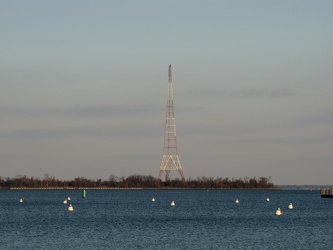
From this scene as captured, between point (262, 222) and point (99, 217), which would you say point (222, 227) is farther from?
point (99, 217)

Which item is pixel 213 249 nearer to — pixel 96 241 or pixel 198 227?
pixel 96 241

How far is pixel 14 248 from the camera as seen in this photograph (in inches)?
3100

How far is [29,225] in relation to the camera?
111 metres

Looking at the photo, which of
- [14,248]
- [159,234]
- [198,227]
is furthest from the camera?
[198,227]

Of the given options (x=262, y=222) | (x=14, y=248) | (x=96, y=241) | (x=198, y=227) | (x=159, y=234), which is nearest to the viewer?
(x=14, y=248)

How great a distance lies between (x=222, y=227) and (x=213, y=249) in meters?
29.8

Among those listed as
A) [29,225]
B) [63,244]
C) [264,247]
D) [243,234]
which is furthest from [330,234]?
[29,225]

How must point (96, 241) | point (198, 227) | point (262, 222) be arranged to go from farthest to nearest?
point (262, 222)
point (198, 227)
point (96, 241)

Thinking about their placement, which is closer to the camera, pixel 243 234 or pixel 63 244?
pixel 63 244

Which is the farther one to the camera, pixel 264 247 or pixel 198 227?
pixel 198 227

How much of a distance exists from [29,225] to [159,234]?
23710mm

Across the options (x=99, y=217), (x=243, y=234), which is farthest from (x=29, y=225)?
(x=243, y=234)

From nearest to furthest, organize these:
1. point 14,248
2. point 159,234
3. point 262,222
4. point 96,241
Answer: point 14,248 < point 96,241 < point 159,234 < point 262,222

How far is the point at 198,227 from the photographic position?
109 metres
